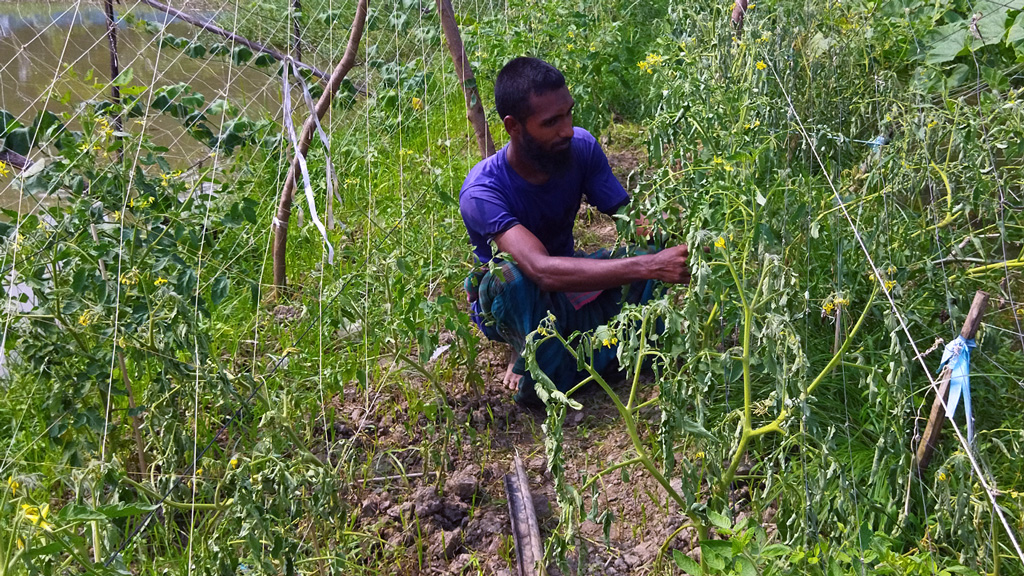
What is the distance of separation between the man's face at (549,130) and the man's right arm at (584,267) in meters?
0.26

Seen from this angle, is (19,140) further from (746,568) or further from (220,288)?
(746,568)

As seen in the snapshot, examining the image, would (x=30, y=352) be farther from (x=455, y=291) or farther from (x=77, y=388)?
(x=455, y=291)

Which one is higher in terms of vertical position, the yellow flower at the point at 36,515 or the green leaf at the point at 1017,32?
the green leaf at the point at 1017,32

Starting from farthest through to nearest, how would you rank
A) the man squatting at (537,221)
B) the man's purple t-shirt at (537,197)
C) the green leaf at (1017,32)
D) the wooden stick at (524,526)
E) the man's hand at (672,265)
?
1. the green leaf at (1017,32)
2. the man's purple t-shirt at (537,197)
3. the man squatting at (537,221)
4. the man's hand at (672,265)
5. the wooden stick at (524,526)

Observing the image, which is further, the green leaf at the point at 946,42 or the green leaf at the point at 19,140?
the green leaf at the point at 946,42

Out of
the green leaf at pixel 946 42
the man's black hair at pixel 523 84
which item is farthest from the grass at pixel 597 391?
the green leaf at pixel 946 42

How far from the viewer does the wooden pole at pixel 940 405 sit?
1.84 m

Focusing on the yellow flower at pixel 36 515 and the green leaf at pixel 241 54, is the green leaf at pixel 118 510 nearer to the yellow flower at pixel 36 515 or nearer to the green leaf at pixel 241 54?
the yellow flower at pixel 36 515

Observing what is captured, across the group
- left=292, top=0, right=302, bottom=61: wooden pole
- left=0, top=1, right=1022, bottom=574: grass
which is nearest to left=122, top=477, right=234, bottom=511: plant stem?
left=0, top=1, right=1022, bottom=574: grass

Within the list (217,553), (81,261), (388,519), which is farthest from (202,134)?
(217,553)

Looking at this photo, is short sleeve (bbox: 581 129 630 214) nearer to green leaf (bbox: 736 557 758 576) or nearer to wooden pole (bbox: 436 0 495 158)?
wooden pole (bbox: 436 0 495 158)

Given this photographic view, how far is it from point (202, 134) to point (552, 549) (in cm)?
179

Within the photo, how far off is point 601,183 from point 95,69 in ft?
15.0

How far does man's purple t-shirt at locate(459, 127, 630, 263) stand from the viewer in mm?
2879
